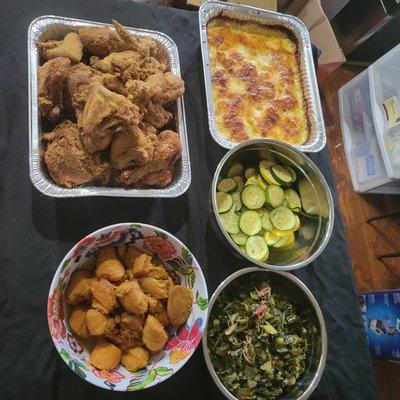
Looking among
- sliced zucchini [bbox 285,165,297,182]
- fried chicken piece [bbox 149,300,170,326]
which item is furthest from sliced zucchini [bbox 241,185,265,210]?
fried chicken piece [bbox 149,300,170,326]

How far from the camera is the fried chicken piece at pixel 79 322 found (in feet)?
3.31

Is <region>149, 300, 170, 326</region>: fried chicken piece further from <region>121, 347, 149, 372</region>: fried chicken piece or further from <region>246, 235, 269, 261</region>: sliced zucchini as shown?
<region>246, 235, 269, 261</region>: sliced zucchini

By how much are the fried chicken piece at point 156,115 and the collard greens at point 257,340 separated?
0.54 metres

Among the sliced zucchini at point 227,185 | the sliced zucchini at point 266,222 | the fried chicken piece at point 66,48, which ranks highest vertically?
the fried chicken piece at point 66,48

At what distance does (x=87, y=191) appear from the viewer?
3.72 ft

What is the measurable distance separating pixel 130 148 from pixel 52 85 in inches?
11.3

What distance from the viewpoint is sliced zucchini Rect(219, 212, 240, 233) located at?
128cm

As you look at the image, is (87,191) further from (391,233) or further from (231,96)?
(391,233)

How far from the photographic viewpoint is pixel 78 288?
1014mm

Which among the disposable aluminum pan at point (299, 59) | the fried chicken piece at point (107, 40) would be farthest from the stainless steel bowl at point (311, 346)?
the fried chicken piece at point (107, 40)

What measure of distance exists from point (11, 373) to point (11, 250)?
0.33 m

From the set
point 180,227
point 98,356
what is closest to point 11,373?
point 98,356

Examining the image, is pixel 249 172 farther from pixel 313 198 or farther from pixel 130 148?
pixel 130 148

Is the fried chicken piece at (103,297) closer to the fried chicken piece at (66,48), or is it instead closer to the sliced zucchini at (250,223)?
the sliced zucchini at (250,223)
